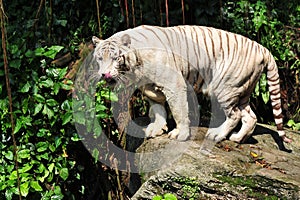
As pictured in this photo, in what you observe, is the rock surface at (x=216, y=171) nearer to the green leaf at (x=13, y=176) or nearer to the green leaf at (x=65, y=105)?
the green leaf at (x=65, y=105)

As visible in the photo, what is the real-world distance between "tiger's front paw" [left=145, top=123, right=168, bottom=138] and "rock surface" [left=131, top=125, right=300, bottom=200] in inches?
1.9

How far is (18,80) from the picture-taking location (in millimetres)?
3238

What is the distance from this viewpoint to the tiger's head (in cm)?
288

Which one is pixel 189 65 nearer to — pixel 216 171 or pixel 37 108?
pixel 216 171

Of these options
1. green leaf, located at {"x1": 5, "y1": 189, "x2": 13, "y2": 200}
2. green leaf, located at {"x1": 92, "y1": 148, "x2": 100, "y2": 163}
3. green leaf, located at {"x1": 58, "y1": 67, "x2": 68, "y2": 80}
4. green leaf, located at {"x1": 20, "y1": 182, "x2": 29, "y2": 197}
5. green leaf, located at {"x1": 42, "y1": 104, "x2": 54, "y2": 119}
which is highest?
green leaf, located at {"x1": 58, "y1": 67, "x2": 68, "y2": 80}

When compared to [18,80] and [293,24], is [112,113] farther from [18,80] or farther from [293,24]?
[293,24]

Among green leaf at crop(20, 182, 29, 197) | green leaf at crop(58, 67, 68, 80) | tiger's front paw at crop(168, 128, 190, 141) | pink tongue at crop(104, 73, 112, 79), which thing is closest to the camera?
pink tongue at crop(104, 73, 112, 79)

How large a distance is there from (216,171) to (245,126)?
573 mm

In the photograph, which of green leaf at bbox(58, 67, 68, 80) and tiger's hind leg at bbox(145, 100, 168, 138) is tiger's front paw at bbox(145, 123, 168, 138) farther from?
green leaf at bbox(58, 67, 68, 80)

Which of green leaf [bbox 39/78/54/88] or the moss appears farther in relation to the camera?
green leaf [bbox 39/78/54/88]

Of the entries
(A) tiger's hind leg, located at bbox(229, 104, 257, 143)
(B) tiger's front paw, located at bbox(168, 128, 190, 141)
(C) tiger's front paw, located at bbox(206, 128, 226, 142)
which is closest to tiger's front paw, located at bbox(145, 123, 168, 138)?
(B) tiger's front paw, located at bbox(168, 128, 190, 141)

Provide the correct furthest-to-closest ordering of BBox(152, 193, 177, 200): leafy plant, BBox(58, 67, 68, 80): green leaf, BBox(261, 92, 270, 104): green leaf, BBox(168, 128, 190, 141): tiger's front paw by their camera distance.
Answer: BBox(261, 92, 270, 104): green leaf < BBox(58, 67, 68, 80): green leaf < BBox(168, 128, 190, 141): tiger's front paw < BBox(152, 193, 177, 200): leafy plant

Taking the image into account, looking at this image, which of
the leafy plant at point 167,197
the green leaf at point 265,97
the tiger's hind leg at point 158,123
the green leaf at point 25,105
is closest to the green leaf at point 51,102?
the green leaf at point 25,105

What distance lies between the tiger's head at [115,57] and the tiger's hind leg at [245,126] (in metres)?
0.89
